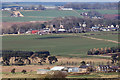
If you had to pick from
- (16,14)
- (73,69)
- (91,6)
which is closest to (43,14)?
(16,14)

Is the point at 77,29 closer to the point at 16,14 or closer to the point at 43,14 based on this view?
the point at 16,14

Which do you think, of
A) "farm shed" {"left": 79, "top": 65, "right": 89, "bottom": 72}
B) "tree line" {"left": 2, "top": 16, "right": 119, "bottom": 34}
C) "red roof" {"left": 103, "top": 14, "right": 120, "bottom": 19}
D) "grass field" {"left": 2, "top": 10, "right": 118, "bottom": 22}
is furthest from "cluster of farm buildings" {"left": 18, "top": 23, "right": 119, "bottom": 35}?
"farm shed" {"left": 79, "top": 65, "right": 89, "bottom": 72}

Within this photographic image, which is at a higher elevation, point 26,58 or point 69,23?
point 69,23

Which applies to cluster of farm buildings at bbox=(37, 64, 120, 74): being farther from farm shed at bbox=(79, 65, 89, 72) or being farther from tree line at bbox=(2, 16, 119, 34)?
tree line at bbox=(2, 16, 119, 34)

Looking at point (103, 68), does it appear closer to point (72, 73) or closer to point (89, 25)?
point (72, 73)

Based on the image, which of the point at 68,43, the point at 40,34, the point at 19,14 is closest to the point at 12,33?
the point at 40,34

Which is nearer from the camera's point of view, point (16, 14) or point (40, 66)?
→ point (40, 66)

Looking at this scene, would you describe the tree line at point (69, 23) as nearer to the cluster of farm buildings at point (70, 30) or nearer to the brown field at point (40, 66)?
the cluster of farm buildings at point (70, 30)

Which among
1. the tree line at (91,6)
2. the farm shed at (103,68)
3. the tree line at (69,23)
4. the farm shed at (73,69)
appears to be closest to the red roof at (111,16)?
the tree line at (69,23)
